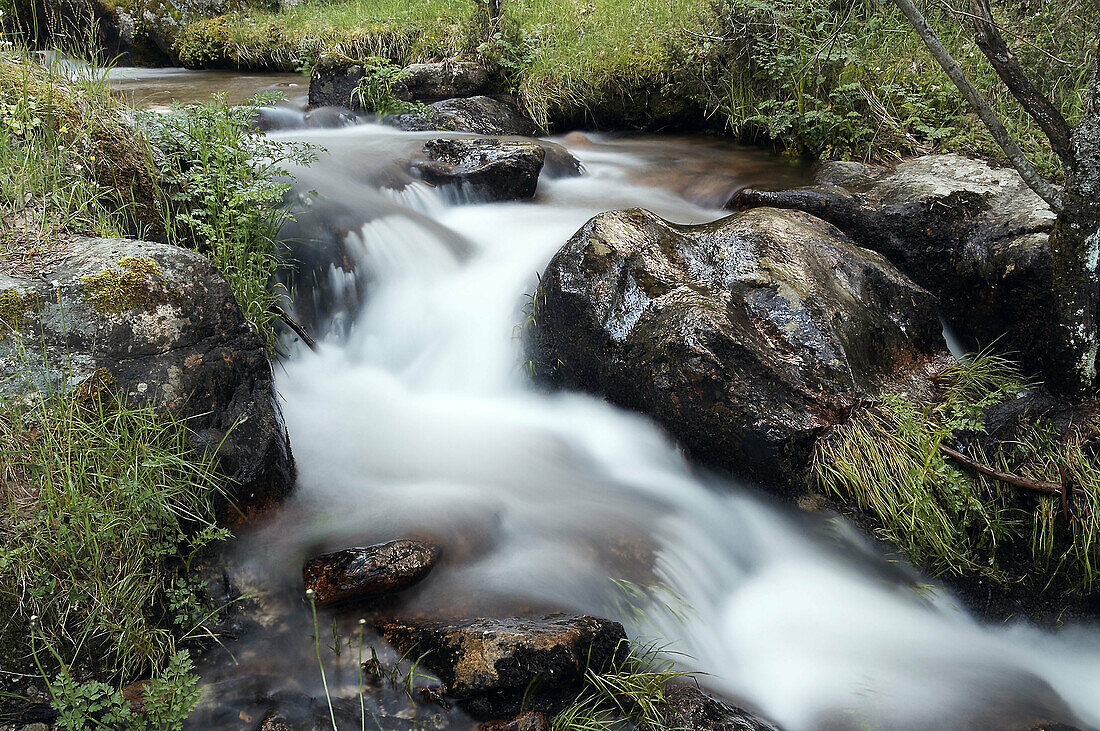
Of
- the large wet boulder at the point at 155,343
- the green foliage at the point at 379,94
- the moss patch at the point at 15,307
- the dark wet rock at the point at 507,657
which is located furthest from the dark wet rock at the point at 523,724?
the green foliage at the point at 379,94

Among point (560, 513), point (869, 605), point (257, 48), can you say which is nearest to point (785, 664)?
point (869, 605)

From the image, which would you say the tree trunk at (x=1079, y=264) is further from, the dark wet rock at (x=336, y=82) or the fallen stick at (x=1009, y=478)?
the dark wet rock at (x=336, y=82)

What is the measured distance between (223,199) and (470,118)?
13.9ft

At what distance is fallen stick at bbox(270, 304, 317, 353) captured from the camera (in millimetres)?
4238

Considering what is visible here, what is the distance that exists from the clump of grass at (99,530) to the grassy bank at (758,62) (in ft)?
14.7

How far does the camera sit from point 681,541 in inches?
136

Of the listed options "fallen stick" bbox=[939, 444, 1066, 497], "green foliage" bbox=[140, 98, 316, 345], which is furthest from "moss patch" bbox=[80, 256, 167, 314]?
"fallen stick" bbox=[939, 444, 1066, 497]

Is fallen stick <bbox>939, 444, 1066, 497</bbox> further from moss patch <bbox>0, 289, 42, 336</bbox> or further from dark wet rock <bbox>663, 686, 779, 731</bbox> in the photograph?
moss patch <bbox>0, 289, 42, 336</bbox>

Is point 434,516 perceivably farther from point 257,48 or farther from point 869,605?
point 257,48

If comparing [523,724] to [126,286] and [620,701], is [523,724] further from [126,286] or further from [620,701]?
[126,286]

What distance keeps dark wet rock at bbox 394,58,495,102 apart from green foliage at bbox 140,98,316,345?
4425 mm

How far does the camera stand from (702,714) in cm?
259

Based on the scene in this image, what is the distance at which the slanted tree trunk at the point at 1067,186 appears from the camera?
3258mm

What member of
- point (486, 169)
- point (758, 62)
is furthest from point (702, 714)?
point (758, 62)
